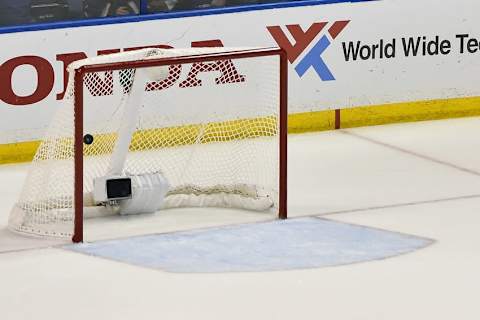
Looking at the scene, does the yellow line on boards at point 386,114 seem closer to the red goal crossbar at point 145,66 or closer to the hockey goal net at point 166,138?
the hockey goal net at point 166,138

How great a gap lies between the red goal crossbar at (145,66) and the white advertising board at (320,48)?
1.76 metres

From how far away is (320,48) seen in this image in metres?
Result: 10.7

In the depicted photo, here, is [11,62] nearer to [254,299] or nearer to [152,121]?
[152,121]

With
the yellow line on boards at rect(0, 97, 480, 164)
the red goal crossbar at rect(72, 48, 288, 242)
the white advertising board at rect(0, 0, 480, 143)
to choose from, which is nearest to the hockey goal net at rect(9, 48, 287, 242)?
the red goal crossbar at rect(72, 48, 288, 242)

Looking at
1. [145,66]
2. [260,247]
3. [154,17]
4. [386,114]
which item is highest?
[154,17]

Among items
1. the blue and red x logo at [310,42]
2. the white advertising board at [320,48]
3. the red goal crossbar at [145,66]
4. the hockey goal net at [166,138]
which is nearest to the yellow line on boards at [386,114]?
the white advertising board at [320,48]

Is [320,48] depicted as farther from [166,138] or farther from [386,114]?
[166,138]

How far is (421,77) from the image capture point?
36.2 ft

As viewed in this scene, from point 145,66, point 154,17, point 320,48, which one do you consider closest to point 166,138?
point 154,17

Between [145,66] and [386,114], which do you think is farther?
[386,114]

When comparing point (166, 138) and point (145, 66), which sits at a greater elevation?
point (145, 66)

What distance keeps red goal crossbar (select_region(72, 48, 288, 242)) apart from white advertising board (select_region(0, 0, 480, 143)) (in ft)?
5.76

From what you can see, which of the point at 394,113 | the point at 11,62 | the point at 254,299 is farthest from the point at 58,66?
the point at 254,299

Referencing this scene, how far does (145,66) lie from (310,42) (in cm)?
270
